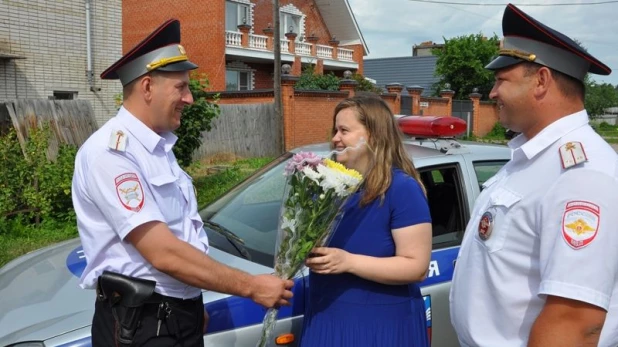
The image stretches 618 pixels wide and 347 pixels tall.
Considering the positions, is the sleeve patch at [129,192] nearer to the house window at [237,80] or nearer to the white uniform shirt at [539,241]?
the white uniform shirt at [539,241]

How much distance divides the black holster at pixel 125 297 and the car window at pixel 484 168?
229 cm

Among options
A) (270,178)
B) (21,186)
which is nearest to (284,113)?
(21,186)

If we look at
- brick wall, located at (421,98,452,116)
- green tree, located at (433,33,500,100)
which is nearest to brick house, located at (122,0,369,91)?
green tree, located at (433,33,500,100)

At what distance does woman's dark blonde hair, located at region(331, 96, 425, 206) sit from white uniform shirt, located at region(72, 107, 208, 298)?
75 centimetres

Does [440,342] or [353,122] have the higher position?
[353,122]

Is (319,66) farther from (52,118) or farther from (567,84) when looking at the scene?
(567,84)

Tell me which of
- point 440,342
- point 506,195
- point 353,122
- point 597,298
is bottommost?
point 440,342

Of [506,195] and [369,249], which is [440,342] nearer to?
[369,249]

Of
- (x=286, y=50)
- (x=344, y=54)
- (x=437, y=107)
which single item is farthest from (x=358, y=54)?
(x=437, y=107)

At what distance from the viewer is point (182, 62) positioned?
2270 millimetres

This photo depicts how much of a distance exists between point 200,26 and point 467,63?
1417cm

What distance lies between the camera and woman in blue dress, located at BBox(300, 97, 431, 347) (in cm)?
219

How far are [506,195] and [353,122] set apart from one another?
0.80 m

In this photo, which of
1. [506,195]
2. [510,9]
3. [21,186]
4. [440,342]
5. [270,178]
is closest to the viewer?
[506,195]
